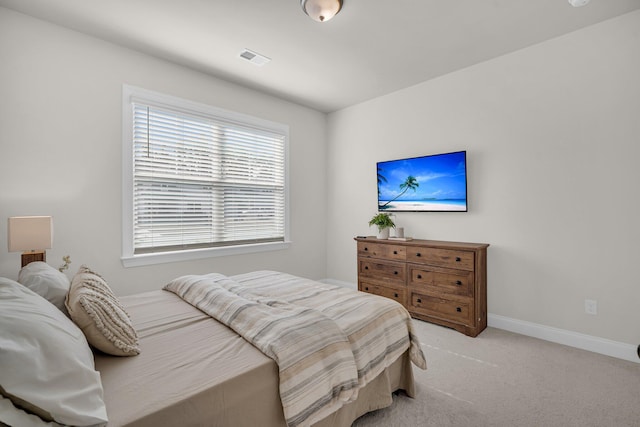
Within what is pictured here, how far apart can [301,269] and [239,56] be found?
2.87 m

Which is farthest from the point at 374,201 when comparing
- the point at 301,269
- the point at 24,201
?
the point at 24,201

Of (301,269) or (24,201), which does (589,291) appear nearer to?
(301,269)

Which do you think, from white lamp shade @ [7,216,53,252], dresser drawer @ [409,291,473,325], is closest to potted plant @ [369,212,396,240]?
dresser drawer @ [409,291,473,325]

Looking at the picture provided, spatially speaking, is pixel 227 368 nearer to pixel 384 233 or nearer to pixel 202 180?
pixel 202 180

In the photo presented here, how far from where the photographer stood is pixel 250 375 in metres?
1.24

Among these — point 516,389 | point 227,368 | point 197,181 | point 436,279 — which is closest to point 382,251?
point 436,279

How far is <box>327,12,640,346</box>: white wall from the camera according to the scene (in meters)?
2.51

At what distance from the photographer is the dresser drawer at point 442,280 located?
2986 millimetres

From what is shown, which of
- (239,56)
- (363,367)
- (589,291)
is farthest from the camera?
(239,56)

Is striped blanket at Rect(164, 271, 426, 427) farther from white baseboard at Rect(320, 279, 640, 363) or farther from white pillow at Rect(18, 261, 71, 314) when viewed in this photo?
white baseboard at Rect(320, 279, 640, 363)

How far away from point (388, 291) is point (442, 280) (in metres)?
0.69

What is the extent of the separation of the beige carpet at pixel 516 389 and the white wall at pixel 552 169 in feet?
1.56

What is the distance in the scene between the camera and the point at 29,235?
7.11ft

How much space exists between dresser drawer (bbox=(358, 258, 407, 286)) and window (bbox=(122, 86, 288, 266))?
117 cm
